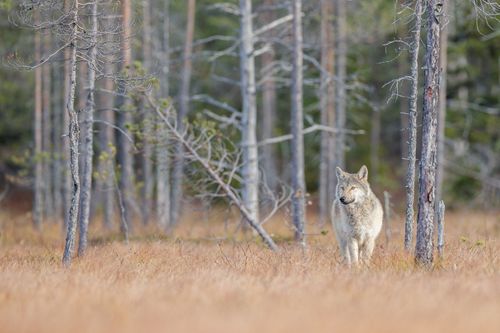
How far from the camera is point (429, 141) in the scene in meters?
13.1

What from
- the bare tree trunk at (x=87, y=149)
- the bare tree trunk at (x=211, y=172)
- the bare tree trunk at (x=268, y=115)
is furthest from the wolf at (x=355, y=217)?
Answer: the bare tree trunk at (x=268, y=115)

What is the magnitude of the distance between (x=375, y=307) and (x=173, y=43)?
101ft

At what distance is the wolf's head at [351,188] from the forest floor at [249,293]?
41.8 inches

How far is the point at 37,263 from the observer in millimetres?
14125

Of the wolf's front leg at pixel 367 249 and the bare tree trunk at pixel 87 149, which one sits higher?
the bare tree trunk at pixel 87 149

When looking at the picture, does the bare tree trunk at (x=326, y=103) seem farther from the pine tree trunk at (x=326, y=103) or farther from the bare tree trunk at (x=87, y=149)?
the bare tree trunk at (x=87, y=149)

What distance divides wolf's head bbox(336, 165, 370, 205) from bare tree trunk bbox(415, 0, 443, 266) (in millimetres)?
1402

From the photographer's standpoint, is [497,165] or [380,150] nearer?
[497,165]

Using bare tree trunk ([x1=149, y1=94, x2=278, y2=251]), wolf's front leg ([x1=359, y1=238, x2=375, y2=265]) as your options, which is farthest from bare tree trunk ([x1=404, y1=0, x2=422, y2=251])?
bare tree trunk ([x1=149, y1=94, x2=278, y2=251])

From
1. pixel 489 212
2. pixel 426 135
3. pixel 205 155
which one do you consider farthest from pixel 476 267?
pixel 489 212

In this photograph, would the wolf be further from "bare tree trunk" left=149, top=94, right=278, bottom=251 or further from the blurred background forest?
the blurred background forest

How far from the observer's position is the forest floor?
8727mm

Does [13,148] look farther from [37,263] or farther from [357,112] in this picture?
[37,263]

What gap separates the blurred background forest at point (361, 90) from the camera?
30.8 meters
